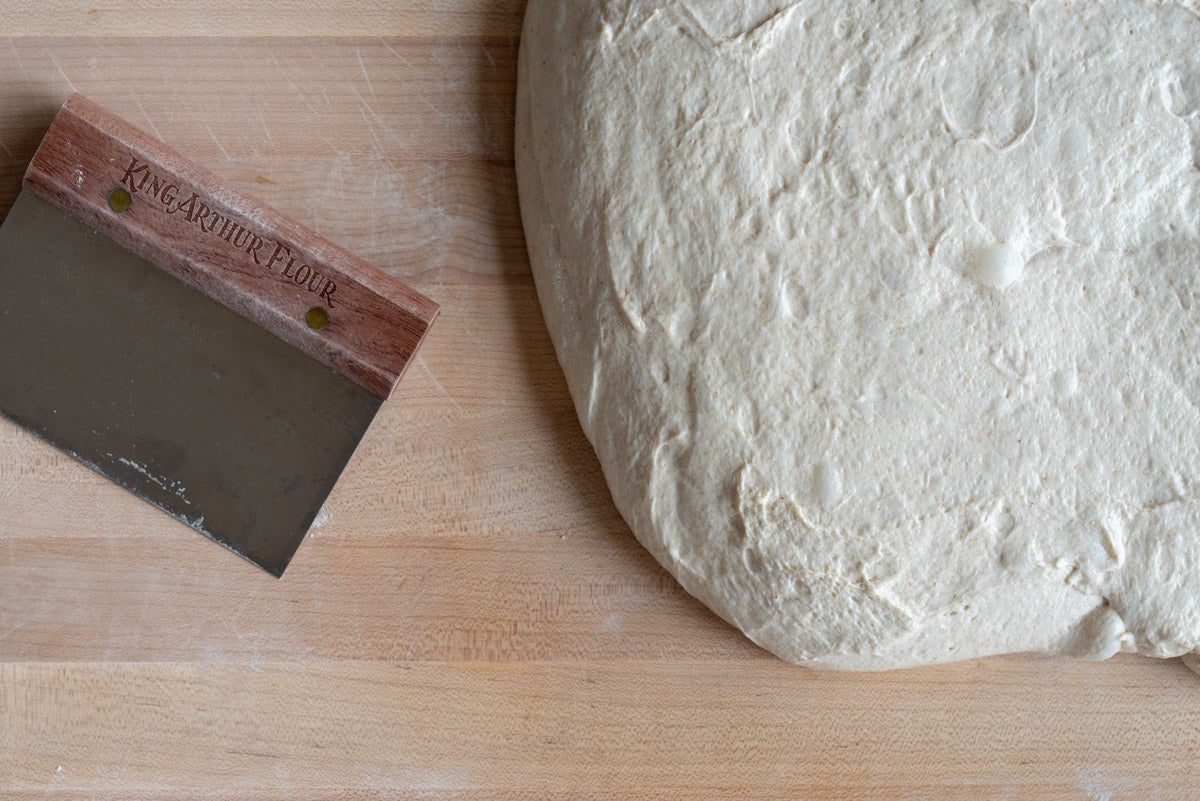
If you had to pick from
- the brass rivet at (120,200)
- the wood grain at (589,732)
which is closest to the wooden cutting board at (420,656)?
the wood grain at (589,732)

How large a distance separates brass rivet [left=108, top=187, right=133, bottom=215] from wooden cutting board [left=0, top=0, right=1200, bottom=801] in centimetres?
12

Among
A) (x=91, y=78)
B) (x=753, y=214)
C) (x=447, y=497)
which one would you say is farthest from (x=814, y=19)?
(x=91, y=78)

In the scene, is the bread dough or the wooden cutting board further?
the wooden cutting board

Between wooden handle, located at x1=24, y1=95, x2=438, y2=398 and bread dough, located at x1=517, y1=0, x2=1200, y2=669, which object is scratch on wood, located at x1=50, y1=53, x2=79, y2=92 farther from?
bread dough, located at x1=517, y1=0, x2=1200, y2=669

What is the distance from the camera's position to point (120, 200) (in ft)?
3.01

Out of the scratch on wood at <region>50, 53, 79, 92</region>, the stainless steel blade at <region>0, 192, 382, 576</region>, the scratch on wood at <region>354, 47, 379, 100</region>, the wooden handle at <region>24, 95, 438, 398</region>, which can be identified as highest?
the scratch on wood at <region>354, 47, 379, 100</region>

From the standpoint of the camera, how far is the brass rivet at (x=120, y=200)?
36.0 inches

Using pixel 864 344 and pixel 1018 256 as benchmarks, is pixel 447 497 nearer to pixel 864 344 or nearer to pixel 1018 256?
pixel 864 344

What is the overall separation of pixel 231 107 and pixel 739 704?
2.79 ft

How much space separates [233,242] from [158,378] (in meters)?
0.17

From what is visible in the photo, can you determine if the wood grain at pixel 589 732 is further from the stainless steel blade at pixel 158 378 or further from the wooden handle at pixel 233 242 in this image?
the wooden handle at pixel 233 242

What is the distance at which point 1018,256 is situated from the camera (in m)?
0.81

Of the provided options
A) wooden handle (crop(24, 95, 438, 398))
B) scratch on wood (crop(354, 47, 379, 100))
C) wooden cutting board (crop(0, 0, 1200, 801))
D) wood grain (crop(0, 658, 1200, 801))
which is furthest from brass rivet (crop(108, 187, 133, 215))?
wood grain (crop(0, 658, 1200, 801))

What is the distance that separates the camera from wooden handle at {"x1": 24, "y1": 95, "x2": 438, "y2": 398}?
909 millimetres
